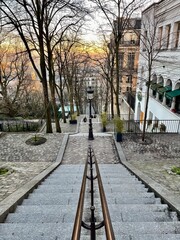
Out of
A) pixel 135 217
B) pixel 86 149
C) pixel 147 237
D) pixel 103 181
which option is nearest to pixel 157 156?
pixel 86 149

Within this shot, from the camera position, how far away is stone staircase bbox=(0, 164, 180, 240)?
2525 millimetres

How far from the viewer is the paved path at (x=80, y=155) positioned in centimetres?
606

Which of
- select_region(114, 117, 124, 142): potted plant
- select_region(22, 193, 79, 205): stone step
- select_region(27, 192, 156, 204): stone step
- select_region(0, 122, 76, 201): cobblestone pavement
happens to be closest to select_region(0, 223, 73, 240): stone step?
select_region(22, 193, 79, 205): stone step

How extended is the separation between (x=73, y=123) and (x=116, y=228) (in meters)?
17.0

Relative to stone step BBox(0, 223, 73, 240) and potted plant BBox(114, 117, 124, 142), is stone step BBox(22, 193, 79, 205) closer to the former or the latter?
stone step BBox(0, 223, 73, 240)

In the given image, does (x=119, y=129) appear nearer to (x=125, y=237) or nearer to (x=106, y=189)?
(x=106, y=189)

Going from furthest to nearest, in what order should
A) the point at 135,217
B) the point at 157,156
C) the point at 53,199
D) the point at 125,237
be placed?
the point at 157,156 → the point at 53,199 → the point at 135,217 → the point at 125,237

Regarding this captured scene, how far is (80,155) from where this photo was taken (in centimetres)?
884

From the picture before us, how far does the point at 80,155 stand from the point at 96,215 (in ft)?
18.9

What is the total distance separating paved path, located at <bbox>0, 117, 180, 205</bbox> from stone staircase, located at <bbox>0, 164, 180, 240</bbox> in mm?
1716

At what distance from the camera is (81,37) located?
618 inches

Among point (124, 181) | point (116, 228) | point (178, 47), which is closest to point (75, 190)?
point (124, 181)

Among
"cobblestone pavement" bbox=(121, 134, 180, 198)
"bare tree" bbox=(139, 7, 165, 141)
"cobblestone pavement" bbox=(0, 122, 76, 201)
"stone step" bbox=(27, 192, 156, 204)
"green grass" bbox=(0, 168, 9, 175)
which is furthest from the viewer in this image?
"bare tree" bbox=(139, 7, 165, 141)

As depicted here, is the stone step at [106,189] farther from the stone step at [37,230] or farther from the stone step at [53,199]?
the stone step at [37,230]
